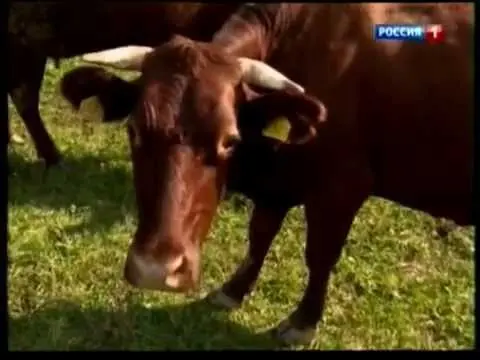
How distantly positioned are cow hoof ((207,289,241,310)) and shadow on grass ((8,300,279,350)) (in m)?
0.03

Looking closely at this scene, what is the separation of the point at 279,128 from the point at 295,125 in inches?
1.5

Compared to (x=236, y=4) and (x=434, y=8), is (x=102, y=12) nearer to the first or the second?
(x=236, y=4)

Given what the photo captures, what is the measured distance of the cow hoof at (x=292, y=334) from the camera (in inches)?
122

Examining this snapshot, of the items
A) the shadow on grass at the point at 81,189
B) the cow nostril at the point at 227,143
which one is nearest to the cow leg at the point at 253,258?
the shadow on grass at the point at 81,189

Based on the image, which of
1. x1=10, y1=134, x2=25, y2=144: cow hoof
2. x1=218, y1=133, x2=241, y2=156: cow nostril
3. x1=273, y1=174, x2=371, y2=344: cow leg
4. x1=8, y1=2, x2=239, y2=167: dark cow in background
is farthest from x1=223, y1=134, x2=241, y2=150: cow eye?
x1=10, y1=134, x2=25, y2=144: cow hoof

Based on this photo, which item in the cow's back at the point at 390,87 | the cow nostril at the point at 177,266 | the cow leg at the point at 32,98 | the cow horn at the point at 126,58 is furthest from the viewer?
the cow leg at the point at 32,98

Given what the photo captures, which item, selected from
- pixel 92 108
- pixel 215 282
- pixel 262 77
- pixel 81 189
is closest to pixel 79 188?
pixel 81 189

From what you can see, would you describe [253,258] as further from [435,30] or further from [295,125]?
[435,30]

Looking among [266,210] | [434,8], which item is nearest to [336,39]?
[434,8]

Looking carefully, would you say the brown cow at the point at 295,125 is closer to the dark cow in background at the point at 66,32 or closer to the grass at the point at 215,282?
the grass at the point at 215,282

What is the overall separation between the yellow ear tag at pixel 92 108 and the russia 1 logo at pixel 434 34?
0.89 m

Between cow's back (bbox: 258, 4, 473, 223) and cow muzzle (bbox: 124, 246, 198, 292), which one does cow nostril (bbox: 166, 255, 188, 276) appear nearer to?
cow muzzle (bbox: 124, 246, 198, 292)

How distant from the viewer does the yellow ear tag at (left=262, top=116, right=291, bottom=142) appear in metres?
2.68

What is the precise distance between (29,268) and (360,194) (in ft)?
3.40
